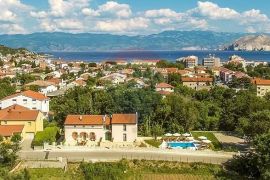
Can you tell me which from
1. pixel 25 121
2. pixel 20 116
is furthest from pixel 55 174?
pixel 20 116

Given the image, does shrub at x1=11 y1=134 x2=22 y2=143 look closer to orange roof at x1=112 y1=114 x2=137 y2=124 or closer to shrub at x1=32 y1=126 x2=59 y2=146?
shrub at x1=32 y1=126 x2=59 y2=146

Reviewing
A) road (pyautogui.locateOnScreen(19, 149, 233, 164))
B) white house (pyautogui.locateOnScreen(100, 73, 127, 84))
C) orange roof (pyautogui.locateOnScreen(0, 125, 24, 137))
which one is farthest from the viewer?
white house (pyautogui.locateOnScreen(100, 73, 127, 84))

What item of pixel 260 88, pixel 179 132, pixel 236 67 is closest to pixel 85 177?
pixel 179 132

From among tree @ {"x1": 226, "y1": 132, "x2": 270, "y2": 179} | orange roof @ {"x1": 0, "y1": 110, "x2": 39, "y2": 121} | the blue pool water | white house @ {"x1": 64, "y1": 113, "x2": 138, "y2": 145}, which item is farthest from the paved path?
tree @ {"x1": 226, "y1": 132, "x2": 270, "y2": 179}

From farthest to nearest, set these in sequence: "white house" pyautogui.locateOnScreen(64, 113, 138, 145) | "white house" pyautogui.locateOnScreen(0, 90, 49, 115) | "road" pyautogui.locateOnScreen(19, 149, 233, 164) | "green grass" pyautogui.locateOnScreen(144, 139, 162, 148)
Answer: "white house" pyautogui.locateOnScreen(0, 90, 49, 115), "white house" pyautogui.locateOnScreen(64, 113, 138, 145), "green grass" pyautogui.locateOnScreen(144, 139, 162, 148), "road" pyautogui.locateOnScreen(19, 149, 233, 164)

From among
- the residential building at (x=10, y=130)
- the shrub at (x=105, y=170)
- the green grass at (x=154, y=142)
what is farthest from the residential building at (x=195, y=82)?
the shrub at (x=105, y=170)

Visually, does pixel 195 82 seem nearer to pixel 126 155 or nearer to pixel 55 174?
pixel 126 155

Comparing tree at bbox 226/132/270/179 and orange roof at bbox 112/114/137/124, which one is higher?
orange roof at bbox 112/114/137/124

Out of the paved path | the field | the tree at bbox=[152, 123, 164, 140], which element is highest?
the tree at bbox=[152, 123, 164, 140]
